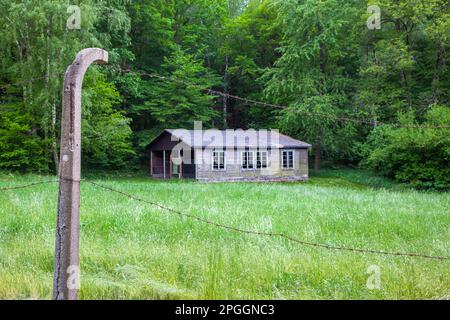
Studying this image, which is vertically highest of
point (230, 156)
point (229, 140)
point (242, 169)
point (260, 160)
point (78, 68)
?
point (229, 140)

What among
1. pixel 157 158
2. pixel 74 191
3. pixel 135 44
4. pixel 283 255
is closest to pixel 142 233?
pixel 283 255

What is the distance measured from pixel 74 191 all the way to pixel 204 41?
1912 inches

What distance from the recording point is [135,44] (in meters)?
45.3

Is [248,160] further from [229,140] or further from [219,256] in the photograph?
[219,256]

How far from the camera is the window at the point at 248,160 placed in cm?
3501

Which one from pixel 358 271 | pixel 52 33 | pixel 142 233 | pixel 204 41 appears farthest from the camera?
pixel 204 41

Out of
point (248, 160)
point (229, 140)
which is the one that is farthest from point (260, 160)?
point (229, 140)

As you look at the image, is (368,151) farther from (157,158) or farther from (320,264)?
(320,264)

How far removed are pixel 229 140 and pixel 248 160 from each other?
7.35ft

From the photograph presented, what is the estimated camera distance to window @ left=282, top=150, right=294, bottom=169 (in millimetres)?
36406

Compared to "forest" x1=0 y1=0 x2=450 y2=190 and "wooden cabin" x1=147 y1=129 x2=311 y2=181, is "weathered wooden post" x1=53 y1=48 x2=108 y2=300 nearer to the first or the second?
"forest" x1=0 y1=0 x2=450 y2=190

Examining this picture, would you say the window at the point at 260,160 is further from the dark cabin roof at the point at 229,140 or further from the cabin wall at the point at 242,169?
the dark cabin roof at the point at 229,140

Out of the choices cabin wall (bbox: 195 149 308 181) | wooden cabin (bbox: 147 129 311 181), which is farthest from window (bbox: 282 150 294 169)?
cabin wall (bbox: 195 149 308 181)

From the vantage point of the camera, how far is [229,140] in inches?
1361
